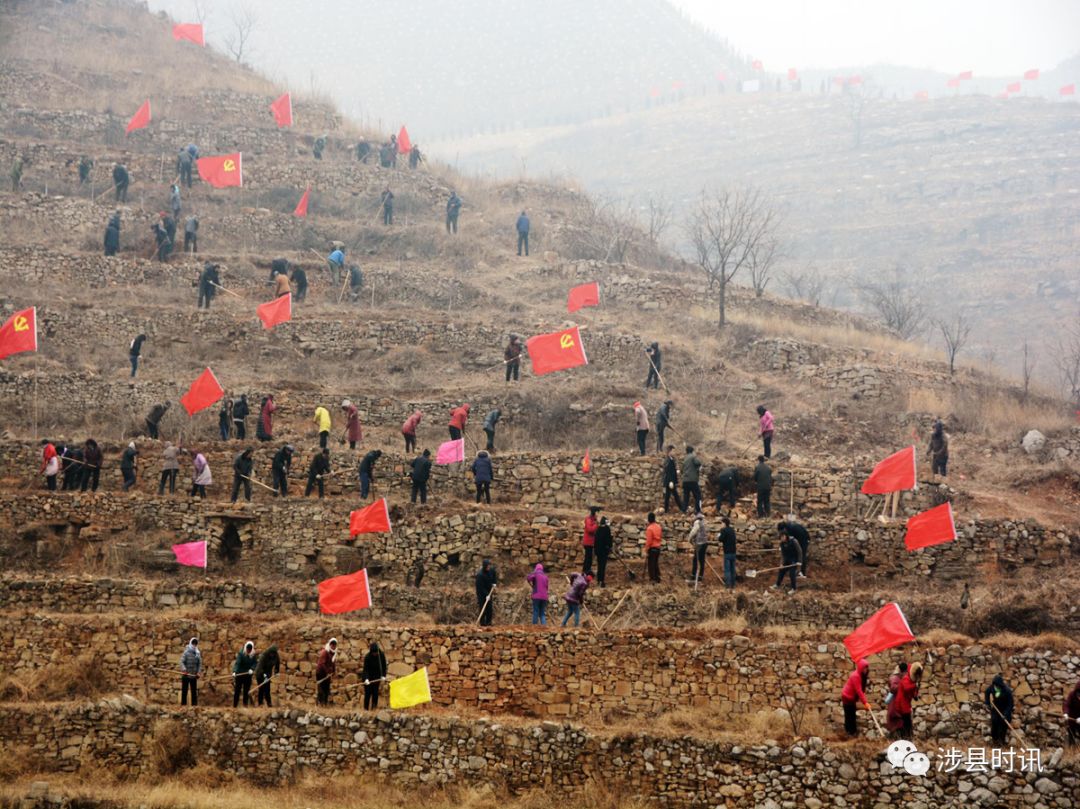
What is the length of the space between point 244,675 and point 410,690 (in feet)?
9.31

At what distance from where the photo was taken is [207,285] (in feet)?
126

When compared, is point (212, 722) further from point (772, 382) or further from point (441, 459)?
point (772, 382)

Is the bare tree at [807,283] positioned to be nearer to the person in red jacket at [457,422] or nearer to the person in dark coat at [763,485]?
the person in red jacket at [457,422]

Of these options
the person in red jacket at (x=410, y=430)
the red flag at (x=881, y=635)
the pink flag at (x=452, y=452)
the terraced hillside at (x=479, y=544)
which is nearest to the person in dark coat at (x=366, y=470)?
the terraced hillside at (x=479, y=544)

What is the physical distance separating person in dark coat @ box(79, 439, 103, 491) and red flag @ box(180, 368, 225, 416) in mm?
2417

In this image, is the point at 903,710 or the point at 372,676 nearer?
the point at 903,710

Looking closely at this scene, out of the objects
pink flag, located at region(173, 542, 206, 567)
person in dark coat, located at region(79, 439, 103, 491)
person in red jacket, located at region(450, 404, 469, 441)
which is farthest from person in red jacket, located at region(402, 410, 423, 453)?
person in dark coat, located at region(79, 439, 103, 491)

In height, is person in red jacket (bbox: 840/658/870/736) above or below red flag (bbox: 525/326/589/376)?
below

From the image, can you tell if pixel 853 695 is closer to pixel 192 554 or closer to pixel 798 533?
pixel 798 533

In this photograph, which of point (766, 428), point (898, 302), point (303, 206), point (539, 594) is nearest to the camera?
point (539, 594)

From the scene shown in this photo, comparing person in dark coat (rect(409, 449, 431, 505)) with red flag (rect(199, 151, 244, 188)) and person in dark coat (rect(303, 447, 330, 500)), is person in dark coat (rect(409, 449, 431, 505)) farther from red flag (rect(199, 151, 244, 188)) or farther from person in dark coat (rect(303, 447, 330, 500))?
red flag (rect(199, 151, 244, 188))

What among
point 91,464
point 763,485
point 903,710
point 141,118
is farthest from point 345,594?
point 141,118

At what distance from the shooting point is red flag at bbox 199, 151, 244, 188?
42688 millimetres

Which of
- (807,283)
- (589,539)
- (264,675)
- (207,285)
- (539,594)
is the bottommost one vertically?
(264,675)
